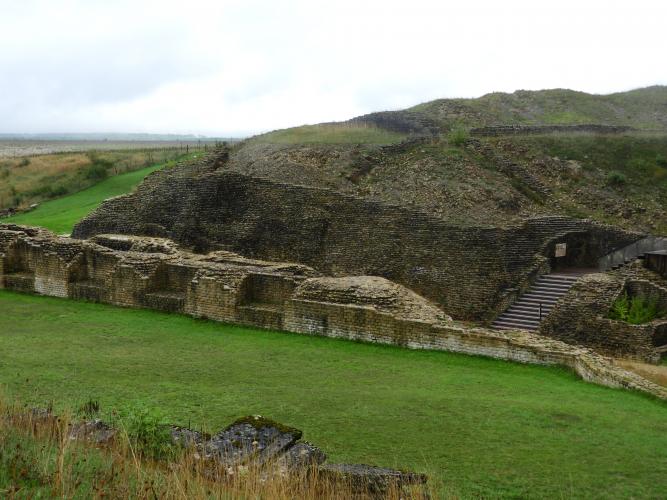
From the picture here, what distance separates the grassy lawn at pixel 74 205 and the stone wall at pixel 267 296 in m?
12.4

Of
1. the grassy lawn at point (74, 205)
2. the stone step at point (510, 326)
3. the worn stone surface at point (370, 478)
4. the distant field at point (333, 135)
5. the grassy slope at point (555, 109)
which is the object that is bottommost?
the stone step at point (510, 326)

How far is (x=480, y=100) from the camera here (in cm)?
3538

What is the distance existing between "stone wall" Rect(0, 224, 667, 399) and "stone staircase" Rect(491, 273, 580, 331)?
192 centimetres

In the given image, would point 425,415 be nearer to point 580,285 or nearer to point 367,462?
point 367,462

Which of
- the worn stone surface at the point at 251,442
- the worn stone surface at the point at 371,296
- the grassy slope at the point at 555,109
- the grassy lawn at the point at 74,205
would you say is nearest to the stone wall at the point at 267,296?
the worn stone surface at the point at 371,296

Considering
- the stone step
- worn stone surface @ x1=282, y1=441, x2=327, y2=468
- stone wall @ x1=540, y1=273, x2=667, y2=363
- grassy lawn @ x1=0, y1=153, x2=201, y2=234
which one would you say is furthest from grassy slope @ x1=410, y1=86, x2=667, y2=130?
worn stone surface @ x1=282, y1=441, x2=327, y2=468

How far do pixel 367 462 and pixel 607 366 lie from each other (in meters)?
5.88

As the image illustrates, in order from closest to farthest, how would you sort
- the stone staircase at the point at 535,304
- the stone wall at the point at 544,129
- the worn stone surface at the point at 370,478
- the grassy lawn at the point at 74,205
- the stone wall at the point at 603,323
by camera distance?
1. the worn stone surface at the point at 370,478
2. the stone wall at the point at 603,323
3. the stone staircase at the point at 535,304
4. the stone wall at the point at 544,129
5. the grassy lawn at the point at 74,205

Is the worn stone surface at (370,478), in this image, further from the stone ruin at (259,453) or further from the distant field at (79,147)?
the distant field at (79,147)

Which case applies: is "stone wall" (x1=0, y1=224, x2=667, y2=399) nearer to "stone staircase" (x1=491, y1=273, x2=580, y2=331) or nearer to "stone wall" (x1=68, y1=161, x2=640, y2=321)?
"stone wall" (x1=68, y1=161, x2=640, y2=321)

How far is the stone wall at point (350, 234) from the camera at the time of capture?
57.4 ft

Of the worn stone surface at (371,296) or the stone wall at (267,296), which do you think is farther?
the worn stone surface at (371,296)

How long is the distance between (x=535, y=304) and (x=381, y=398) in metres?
8.24

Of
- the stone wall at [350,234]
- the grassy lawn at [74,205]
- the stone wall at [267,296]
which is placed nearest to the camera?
the stone wall at [267,296]
